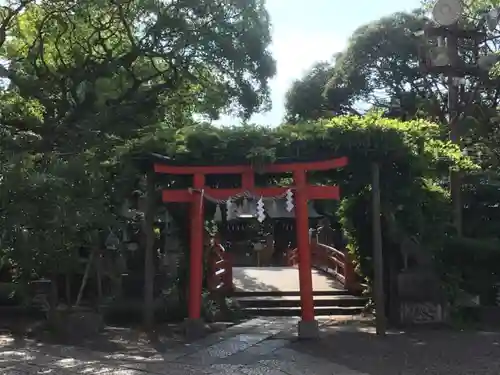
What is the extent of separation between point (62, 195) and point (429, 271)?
7.03m

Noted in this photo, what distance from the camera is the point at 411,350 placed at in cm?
937

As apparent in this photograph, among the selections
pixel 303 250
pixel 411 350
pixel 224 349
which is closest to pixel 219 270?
pixel 303 250

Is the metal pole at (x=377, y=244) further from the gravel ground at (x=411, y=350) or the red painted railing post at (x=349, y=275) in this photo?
the red painted railing post at (x=349, y=275)

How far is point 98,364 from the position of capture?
806cm

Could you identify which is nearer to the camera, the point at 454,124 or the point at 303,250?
the point at 303,250

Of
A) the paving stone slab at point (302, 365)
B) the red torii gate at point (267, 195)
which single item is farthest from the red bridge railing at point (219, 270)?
the paving stone slab at point (302, 365)

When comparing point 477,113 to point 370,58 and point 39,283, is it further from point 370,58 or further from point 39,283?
point 39,283

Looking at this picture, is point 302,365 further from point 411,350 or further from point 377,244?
point 377,244

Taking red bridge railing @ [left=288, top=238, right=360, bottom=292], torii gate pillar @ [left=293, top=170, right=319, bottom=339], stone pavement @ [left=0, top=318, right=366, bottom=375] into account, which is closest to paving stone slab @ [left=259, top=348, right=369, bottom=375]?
stone pavement @ [left=0, top=318, right=366, bottom=375]

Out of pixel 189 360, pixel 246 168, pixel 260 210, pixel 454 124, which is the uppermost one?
pixel 454 124

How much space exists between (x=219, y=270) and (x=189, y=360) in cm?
711

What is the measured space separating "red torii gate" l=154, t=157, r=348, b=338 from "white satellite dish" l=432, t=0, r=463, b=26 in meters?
6.59

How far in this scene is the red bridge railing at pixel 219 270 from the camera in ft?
47.5

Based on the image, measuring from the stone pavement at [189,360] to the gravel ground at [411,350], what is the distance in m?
0.43
